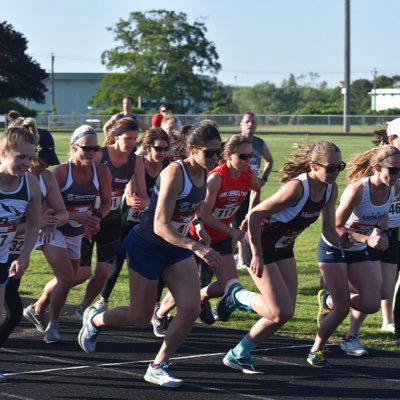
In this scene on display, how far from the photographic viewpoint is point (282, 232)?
25.7 ft

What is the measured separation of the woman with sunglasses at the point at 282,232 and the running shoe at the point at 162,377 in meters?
0.67

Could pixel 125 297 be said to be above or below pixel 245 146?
below

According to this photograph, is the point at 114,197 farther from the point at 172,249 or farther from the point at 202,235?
the point at 172,249

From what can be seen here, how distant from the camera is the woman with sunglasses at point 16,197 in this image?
23.0 ft

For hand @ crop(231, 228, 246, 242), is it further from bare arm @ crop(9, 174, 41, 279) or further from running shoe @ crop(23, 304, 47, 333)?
running shoe @ crop(23, 304, 47, 333)

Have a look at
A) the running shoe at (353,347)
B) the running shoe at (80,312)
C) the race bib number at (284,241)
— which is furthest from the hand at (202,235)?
the running shoe at (80,312)

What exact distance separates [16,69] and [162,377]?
262 feet

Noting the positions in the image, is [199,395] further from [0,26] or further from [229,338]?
[0,26]

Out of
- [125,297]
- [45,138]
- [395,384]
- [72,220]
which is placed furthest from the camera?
[125,297]

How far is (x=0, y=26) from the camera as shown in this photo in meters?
86.2

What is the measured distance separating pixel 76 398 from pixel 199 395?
849 millimetres

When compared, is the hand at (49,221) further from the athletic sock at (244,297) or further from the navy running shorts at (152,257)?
the athletic sock at (244,297)

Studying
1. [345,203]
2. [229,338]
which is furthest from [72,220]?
[345,203]

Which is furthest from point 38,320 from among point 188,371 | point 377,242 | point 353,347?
point 377,242
